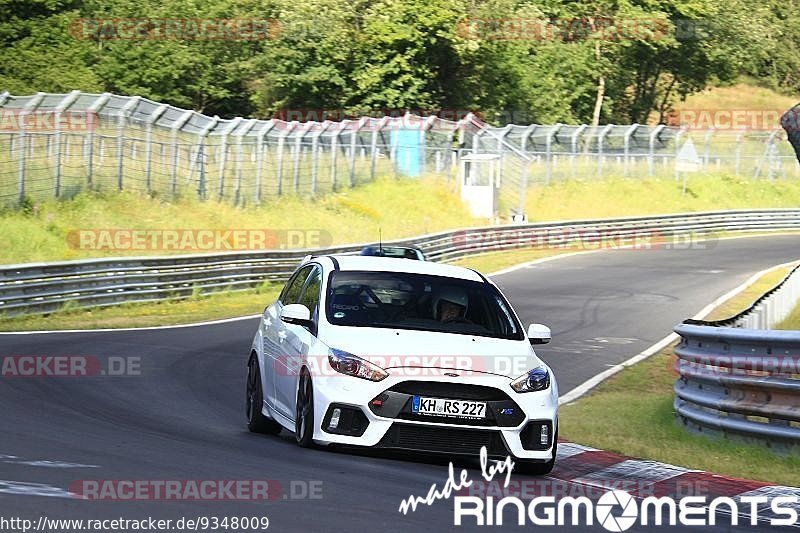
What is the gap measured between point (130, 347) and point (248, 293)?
40.7 ft

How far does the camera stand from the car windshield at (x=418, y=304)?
35.7 ft

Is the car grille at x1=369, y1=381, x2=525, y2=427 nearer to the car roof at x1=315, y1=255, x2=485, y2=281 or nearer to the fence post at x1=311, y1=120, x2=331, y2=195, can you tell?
the car roof at x1=315, y1=255, x2=485, y2=281

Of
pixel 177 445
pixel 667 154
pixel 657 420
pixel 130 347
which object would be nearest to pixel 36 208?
pixel 130 347

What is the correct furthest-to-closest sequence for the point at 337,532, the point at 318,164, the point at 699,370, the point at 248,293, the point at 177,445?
the point at 318,164 → the point at 248,293 → the point at 699,370 → the point at 177,445 → the point at 337,532

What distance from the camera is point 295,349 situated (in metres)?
10.9

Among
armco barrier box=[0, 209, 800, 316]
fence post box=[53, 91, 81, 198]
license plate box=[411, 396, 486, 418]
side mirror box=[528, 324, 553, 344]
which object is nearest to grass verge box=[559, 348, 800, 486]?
side mirror box=[528, 324, 553, 344]

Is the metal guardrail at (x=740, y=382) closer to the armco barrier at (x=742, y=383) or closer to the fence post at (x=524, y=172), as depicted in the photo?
the armco barrier at (x=742, y=383)

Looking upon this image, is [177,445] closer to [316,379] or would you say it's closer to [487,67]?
[316,379]

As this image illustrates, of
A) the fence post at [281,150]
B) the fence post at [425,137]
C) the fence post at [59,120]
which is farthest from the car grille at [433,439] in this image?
the fence post at [425,137]

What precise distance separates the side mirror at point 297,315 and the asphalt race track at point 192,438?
0.93 meters

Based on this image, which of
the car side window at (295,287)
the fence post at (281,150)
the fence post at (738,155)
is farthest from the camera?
the fence post at (738,155)

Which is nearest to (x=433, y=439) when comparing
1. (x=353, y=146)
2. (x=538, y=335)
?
(x=538, y=335)

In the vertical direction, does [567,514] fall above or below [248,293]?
above

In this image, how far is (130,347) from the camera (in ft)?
63.3
